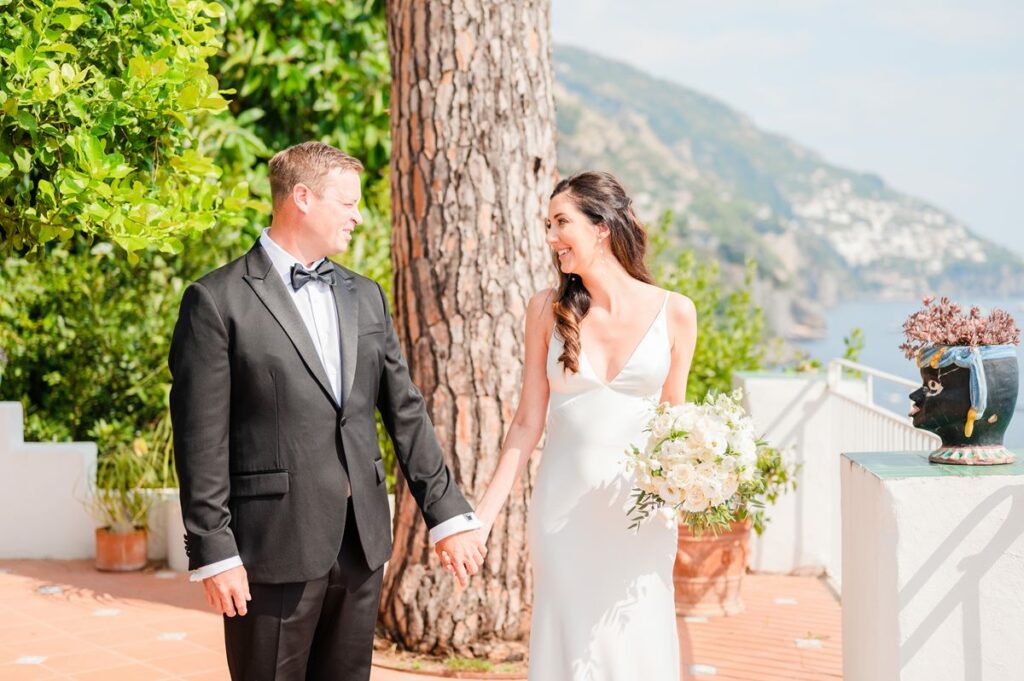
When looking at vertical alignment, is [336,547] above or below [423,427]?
below

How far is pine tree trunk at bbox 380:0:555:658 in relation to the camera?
515 cm

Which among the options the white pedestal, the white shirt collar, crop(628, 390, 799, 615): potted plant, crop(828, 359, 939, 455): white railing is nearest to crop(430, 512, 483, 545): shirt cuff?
crop(628, 390, 799, 615): potted plant

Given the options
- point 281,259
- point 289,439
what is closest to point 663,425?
point 289,439

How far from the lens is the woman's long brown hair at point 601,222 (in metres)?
3.45

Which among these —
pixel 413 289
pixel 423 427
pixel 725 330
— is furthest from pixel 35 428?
pixel 423 427

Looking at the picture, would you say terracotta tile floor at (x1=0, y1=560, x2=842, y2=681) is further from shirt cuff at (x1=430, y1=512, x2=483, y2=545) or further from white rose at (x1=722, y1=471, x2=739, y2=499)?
white rose at (x1=722, y1=471, x2=739, y2=499)

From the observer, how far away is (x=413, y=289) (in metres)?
5.25

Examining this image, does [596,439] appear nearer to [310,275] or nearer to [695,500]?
[695,500]

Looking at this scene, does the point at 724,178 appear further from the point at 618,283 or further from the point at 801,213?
the point at 618,283

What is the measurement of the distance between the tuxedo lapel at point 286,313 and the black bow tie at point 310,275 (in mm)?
44

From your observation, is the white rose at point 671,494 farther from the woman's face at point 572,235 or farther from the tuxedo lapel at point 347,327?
the tuxedo lapel at point 347,327

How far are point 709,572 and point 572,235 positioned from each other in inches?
128

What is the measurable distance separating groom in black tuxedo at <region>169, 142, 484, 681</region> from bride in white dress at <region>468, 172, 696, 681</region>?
1.74ft

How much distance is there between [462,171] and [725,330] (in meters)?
3.78
